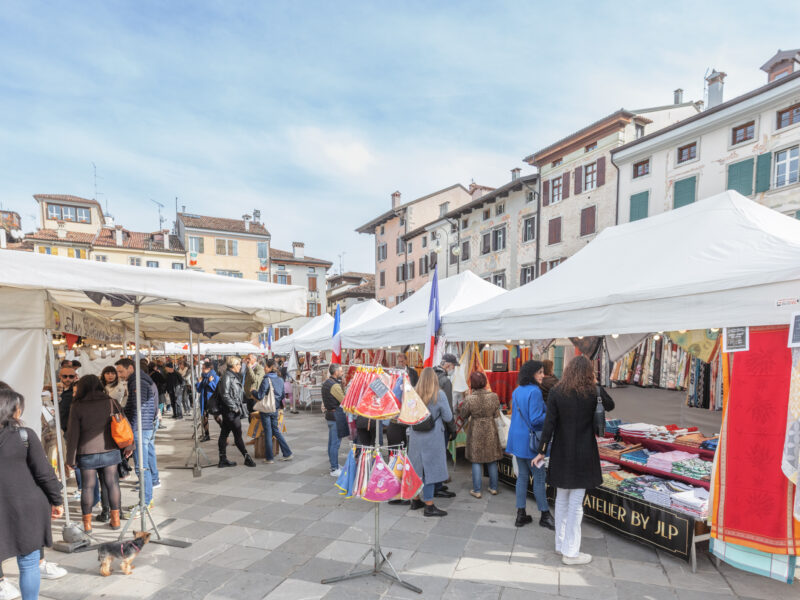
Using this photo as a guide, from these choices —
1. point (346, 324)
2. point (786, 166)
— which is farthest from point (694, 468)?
point (786, 166)

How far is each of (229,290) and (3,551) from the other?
2168 mm

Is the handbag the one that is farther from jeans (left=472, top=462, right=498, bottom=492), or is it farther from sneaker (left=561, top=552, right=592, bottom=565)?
sneaker (left=561, top=552, right=592, bottom=565)

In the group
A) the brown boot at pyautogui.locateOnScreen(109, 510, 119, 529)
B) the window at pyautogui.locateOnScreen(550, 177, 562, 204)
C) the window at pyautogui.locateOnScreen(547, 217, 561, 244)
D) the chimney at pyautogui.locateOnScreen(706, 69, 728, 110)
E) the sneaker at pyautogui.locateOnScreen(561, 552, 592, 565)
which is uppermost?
the chimney at pyautogui.locateOnScreen(706, 69, 728, 110)

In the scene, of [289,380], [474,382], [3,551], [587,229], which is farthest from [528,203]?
[3,551]

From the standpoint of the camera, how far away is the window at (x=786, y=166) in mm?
12961

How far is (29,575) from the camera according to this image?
106 inches

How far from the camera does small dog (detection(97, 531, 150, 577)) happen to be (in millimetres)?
3379

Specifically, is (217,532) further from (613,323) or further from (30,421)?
(613,323)

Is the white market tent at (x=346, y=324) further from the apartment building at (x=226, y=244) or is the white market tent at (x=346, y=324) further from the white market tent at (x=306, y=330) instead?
the apartment building at (x=226, y=244)

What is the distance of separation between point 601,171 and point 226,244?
1146 inches

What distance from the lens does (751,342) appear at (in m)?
3.20

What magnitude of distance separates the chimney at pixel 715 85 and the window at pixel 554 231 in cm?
724

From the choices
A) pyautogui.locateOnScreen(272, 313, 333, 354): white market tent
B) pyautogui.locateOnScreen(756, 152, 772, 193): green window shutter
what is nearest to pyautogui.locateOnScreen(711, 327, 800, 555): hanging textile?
pyautogui.locateOnScreen(272, 313, 333, 354): white market tent

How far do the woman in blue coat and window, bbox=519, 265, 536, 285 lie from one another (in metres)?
18.0
